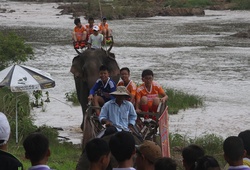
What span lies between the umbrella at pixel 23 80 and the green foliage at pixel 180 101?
7283 mm

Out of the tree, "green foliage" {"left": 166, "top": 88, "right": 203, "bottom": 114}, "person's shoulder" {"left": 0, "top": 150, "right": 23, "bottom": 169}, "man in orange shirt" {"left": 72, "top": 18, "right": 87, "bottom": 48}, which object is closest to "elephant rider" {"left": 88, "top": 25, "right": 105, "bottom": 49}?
"man in orange shirt" {"left": 72, "top": 18, "right": 87, "bottom": 48}

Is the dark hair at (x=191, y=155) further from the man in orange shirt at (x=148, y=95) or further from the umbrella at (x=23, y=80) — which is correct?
the umbrella at (x=23, y=80)

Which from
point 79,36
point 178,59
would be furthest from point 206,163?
point 178,59

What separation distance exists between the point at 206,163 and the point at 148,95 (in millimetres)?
5692

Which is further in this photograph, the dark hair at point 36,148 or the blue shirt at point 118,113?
the blue shirt at point 118,113

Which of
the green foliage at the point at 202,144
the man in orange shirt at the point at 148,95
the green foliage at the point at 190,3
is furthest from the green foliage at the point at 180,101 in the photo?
the green foliage at the point at 190,3

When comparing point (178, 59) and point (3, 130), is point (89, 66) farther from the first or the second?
point (178, 59)

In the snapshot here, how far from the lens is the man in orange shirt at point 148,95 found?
37.8 feet

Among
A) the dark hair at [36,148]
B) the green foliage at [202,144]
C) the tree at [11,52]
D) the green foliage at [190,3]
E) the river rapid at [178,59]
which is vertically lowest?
the green foliage at [190,3]

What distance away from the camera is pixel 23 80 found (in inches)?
492

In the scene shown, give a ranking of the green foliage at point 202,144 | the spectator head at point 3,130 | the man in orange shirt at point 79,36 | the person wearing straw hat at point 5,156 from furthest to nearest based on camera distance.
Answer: the man in orange shirt at point 79,36, the green foliage at point 202,144, the spectator head at point 3,130, the person wearing straw hat at point 5,156

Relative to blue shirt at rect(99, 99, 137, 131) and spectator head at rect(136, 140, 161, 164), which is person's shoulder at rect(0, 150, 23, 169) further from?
blue shirt at rect(99, 99, 137, 131)

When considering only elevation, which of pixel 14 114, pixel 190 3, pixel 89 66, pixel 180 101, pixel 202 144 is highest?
pixel 89 66

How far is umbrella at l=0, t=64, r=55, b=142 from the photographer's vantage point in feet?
40.4
